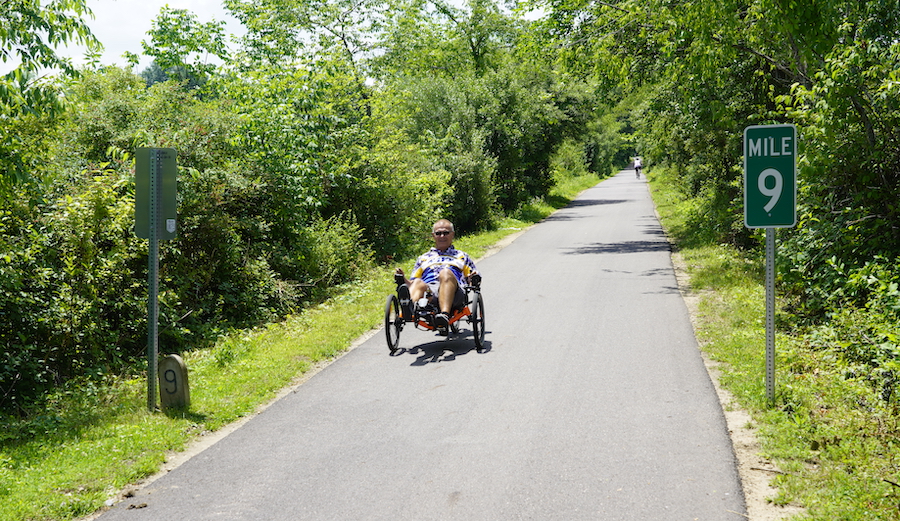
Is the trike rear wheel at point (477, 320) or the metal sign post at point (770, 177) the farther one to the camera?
the trike rear wheel at point (477, 320)

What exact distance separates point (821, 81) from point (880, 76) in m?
0.94

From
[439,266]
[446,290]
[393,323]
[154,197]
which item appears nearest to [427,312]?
[446,290]

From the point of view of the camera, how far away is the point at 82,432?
6.93 metres

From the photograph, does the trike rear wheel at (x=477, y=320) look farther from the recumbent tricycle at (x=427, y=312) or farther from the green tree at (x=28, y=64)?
the green tree at (x=28, y=64)

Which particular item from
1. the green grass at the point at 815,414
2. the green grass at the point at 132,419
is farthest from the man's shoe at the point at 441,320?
the green grass at the point at 815,414

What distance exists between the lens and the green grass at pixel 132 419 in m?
5.31

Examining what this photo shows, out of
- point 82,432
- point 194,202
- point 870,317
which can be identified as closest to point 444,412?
point 82,432

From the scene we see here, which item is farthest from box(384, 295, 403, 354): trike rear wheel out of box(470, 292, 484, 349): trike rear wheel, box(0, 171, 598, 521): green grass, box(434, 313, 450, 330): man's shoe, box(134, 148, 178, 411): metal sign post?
box(134, 148, 178, 411): metal sign post

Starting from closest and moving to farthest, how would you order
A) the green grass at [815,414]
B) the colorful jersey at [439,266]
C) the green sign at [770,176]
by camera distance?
the green grass at [815,414] → the green sign at [770,176] → the colorful jersey at [439,266]

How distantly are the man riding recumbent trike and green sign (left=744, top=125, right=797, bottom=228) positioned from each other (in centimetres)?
353

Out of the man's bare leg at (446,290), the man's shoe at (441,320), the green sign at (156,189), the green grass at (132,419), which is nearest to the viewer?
the green grass at (132,419)

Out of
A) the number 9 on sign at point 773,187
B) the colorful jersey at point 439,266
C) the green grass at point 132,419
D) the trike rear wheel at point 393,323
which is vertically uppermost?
the number 9 on sign at point 773,187

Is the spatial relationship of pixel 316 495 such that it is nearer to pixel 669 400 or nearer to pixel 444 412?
pixel 444 412

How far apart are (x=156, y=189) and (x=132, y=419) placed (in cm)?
210
